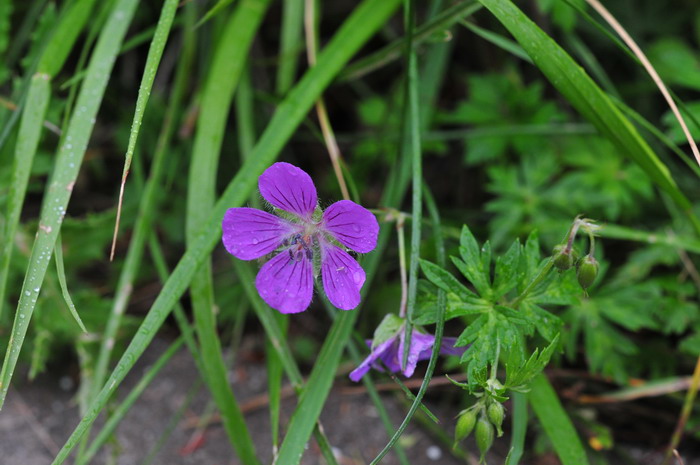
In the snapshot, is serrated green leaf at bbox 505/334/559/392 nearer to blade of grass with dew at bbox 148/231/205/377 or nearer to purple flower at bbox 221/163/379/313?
purple flower at bbox 221/163/379/313

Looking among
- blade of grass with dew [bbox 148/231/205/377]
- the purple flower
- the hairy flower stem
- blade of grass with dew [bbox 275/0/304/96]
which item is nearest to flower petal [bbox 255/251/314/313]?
the purple flower

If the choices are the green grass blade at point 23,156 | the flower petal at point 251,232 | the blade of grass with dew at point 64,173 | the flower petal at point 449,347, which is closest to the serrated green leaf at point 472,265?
the flower petal at point 449,347

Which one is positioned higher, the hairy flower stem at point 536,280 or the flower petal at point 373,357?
the hairy flower stem at point 536,280

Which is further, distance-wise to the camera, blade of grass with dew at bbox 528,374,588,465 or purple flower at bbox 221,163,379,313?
blade of grass with dew at bbox 528,374,588,465

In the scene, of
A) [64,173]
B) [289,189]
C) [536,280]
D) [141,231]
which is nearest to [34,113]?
[64,173]

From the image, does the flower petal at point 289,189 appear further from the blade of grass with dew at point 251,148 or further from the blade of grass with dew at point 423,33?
the blade of grass with dew at point 423,33

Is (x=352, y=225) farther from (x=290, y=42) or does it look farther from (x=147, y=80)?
(x=290, y=42)

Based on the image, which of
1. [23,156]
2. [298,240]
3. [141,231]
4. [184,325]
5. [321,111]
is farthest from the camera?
[321,111]
